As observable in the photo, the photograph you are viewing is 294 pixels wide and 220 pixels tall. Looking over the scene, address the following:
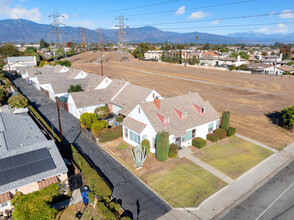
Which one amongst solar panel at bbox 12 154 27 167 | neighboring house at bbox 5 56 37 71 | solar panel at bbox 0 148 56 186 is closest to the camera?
solar panel at bbox 0 148 56 186

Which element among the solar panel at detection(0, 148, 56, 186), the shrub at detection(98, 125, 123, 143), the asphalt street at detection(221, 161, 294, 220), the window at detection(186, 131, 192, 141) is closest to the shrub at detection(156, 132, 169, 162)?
the window at detection(186, 131, 192, 141)

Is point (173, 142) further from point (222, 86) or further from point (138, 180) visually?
point (222, 86)

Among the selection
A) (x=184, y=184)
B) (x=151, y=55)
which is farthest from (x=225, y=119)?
(x=151, y=55)

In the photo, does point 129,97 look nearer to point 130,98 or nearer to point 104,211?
point 130,98

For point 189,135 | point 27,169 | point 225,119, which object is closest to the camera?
point 27,169

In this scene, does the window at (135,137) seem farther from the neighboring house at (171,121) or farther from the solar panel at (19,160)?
the solar panel at (19,160)

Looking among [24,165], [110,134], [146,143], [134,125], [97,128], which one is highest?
[24,165]

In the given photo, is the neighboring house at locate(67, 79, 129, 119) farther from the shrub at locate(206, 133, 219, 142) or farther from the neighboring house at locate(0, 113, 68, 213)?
the shrub at locate(206, 133, 219, 142)

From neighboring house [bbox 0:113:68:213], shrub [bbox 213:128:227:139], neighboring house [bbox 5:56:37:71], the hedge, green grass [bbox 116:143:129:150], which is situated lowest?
green grass [bbox 116:143:129:150]
